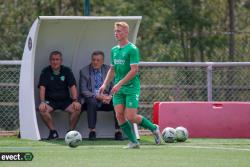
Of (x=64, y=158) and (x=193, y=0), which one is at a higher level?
(x=193, y=0)

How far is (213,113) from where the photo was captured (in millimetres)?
19875

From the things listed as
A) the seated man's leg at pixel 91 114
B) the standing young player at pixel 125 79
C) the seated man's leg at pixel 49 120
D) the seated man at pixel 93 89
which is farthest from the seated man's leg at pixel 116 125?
the standing young player at pixel 125 79

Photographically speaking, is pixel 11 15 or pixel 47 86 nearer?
pixel 47 86

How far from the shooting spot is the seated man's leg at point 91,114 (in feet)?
61.5

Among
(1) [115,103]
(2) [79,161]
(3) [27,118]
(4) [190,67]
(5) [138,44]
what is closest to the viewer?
(2) [79,161]

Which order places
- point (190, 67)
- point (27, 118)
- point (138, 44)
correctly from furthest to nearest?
point (138, 44)
point (190, 67)
point (27, 118)

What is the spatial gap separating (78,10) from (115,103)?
12114 mm

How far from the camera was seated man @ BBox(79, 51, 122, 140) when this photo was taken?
18781mm

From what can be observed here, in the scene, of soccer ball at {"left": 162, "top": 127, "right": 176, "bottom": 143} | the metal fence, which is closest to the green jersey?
soccer ball at {"left": 162, "top": 127, "right": 176, "bottom": 143}

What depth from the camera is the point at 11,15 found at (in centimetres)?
2766

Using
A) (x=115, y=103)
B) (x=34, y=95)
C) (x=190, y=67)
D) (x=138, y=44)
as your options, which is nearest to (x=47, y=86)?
(x=34, y=95)

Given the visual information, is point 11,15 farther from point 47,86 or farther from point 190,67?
point 47,86

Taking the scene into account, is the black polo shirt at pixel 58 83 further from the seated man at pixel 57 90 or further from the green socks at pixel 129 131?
the green socks at pixel 129 131

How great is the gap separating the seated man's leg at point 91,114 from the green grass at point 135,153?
1.05 feet
